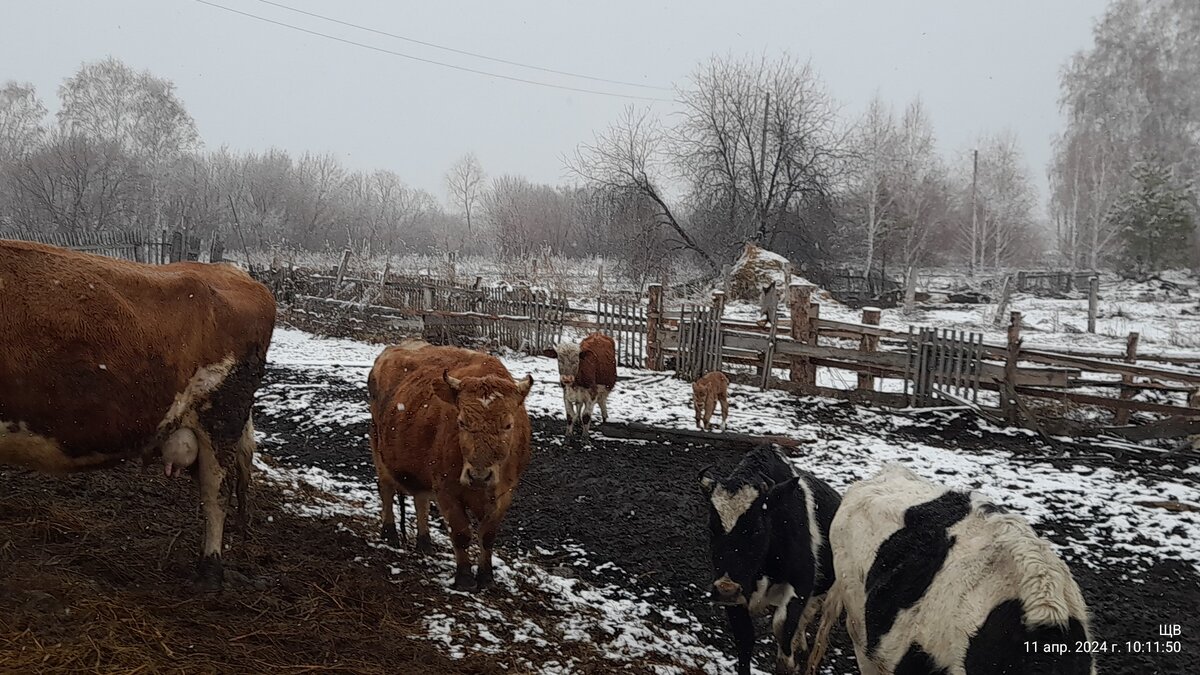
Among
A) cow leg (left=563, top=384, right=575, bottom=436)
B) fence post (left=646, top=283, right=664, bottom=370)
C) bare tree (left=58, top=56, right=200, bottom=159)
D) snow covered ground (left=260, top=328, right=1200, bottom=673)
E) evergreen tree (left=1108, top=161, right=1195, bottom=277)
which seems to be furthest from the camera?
bare tree (left=58, top=56, right=200, bottom=159)

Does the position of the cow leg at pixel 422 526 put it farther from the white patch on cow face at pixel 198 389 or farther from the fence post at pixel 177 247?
the fence post at pixel 177 247

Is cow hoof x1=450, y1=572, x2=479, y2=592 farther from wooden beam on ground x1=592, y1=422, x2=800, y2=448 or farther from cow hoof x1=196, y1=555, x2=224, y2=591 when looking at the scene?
wooden beam on ground x1=592, y1=422, x2=800, y2=448

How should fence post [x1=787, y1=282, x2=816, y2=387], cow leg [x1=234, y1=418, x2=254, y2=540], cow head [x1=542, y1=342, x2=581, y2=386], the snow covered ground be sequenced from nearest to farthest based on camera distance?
the snow covered ground → cow leg [x1=234, y1=418, x2=254, y2=540] → cow head [x1=542, y1=342, x2=581, y2=386] → fence post [x1=787, y1=282, x2=816, y2=387]

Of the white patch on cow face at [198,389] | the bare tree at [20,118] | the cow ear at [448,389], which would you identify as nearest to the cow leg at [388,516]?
the cow ear at [448,389]

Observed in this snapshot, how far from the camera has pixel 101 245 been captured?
2294cm

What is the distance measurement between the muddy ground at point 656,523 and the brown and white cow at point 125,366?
2.46 meters

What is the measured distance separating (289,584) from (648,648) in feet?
7.29

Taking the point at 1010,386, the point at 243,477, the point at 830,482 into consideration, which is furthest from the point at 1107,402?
the point at 243,477

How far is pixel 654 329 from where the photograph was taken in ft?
44.4

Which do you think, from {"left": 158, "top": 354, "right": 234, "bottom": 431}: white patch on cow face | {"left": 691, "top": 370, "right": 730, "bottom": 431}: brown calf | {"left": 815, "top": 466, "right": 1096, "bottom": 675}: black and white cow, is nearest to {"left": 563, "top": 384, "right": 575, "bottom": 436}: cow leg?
{"left": 691, "top": 370, "right": 730, "bottom": 431}: brown calf

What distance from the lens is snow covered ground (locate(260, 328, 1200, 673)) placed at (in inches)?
Result: 166

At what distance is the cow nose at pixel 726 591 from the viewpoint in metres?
3.67

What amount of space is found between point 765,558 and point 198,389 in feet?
11.1

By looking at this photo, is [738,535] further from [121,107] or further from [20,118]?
[20,118]
